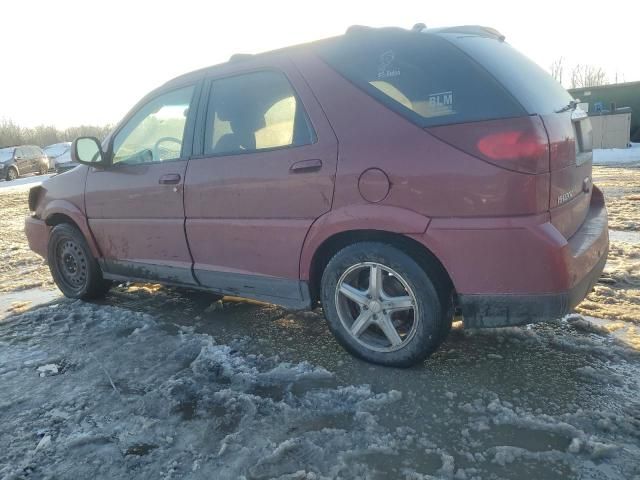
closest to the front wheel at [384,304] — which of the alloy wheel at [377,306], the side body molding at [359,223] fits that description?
the alloy wheel at [377,306]

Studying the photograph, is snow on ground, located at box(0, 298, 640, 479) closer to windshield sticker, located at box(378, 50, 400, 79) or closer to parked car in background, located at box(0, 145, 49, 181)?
windshield sticker, located at box(378, 50, 400, 79)

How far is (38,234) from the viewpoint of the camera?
15.7 ft

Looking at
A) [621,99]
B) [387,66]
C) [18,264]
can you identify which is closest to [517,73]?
[387,66]

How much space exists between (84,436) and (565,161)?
2777 mm

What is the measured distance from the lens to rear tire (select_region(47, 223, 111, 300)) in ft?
14.5

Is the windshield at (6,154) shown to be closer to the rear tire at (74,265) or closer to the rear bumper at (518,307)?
the rear tire at (74,265)

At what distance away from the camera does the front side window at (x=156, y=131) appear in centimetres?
364

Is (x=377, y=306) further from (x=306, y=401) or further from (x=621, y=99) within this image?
(x=621, y=99)

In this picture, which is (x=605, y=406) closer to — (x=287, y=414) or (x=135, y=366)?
(x=287, y=414)

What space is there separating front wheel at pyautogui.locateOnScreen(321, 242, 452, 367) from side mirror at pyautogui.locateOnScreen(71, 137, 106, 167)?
2.39 m

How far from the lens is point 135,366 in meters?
Result: 3.12

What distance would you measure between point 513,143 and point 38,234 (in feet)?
14.7

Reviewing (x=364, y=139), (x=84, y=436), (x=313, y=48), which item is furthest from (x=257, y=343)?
(x=313, y=48)

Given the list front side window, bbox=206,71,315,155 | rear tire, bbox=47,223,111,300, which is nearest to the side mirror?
rear tire, bbox=47,223,111,300
